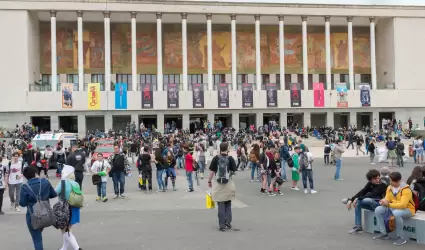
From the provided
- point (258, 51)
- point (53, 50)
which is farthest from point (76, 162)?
point (258, 51)

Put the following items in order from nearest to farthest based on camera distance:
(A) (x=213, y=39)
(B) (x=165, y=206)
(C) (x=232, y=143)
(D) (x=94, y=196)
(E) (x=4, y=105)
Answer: (B) (x=165, y=206)
(D) (x=94, y=196)
(C) (x=232, y=143)
(E) (x=4, y=105)
(A) (x=213, y=39)

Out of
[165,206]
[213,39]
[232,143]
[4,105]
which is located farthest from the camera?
[213,39]

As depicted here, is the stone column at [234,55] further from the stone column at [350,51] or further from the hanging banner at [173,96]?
the stone column at [350,51]

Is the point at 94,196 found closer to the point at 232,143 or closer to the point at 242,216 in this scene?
the point at 242,216

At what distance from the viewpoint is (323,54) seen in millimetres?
58688

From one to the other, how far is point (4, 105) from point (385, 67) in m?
45.8

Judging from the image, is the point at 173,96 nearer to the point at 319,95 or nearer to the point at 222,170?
the point at 319,95

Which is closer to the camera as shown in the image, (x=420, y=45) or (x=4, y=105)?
(x=4, y=105)

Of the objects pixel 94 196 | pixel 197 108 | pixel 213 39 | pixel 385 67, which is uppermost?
pixel 213 39

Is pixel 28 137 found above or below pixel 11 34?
below

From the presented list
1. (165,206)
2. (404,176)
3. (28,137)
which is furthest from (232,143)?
(165,206)

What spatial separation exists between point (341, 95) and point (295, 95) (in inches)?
225

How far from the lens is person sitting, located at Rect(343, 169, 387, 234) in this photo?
A: 341 inches

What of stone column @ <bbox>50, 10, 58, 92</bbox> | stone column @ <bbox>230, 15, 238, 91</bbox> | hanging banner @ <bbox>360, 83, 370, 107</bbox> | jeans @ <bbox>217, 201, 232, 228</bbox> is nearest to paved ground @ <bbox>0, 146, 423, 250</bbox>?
jeans @ <bbox>217, 201, 232, 228</bbox>
